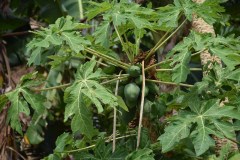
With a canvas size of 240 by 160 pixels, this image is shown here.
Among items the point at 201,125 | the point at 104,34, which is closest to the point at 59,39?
the point at 104,34

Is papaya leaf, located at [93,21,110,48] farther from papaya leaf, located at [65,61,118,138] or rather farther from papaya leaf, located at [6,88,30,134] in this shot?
papaya leaf, located at [6,88,30,134]

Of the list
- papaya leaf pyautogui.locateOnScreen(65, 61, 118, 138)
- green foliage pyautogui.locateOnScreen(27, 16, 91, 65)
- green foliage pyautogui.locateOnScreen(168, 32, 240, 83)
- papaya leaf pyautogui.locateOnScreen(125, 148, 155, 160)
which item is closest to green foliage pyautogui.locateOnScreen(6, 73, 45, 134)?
green foliage pyautogui.locateOnScreen(27, 16, 91, 65)

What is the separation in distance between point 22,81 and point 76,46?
288 millimetres

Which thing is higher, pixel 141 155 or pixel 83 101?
pixel 83 101

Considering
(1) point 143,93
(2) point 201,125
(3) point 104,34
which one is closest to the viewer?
(2) point 201,125

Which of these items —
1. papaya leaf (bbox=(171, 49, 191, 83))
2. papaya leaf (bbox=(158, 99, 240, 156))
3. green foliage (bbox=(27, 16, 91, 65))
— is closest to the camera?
papaya leaf (bbox=(158, 99, 240, 156))

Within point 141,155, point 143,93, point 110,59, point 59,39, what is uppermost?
point 59,39

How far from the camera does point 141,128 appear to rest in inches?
73.5

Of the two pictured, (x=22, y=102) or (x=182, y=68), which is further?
(x=22, y=102)

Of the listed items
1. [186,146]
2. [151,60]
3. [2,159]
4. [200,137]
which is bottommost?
[2,159]

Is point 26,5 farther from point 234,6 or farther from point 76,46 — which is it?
point 76,46

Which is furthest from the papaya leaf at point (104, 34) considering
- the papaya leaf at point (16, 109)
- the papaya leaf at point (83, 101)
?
the papaya leaf at point (16, 109)

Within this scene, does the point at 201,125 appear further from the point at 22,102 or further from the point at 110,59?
the point at 22,102

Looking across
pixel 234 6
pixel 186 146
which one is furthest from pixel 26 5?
pixel 186 146
